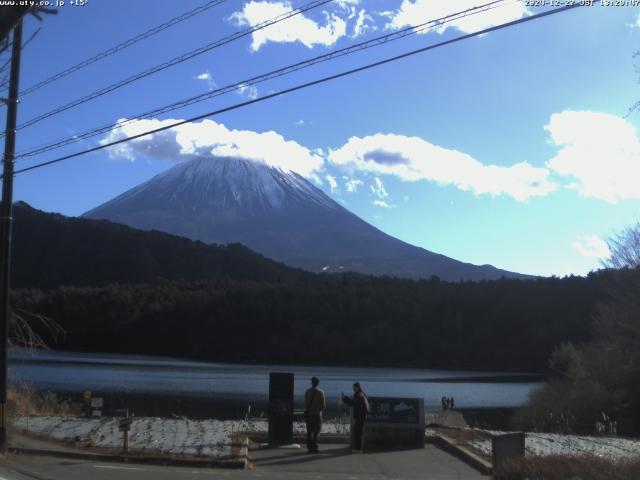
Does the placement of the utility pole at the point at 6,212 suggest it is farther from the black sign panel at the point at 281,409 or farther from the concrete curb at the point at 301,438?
the concrete curb at the point at 301,438

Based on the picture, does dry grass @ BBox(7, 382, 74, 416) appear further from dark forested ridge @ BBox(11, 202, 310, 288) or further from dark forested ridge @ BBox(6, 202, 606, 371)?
dark forested ridge @ BBox(11, 202, 310, 288)

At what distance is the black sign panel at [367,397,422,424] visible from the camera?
1605cm

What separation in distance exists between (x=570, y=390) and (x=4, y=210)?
30273 millimetres

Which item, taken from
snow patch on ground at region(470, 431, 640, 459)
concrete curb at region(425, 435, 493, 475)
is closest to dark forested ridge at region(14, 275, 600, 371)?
snow patch on ground at region(470, 431, 640, 459)

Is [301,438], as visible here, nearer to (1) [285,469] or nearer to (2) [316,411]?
(2) [316,411]

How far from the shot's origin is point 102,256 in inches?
5640

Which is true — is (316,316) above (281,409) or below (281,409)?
above

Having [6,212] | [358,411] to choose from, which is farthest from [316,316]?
[6,212]

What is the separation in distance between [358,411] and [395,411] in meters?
1.38

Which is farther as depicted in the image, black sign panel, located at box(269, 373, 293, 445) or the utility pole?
black sign panel, located at box(269, 373, 293, 445)

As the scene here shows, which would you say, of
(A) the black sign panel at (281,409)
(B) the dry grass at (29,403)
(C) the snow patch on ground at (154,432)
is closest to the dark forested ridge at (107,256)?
(B) the dry grass at (29,403)

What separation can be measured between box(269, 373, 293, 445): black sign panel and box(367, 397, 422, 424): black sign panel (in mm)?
1696

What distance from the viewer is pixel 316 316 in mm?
119500

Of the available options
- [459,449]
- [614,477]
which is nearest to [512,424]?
[459,449]
